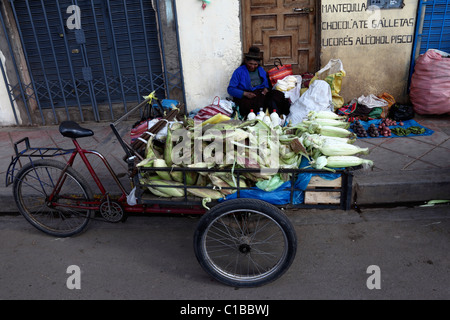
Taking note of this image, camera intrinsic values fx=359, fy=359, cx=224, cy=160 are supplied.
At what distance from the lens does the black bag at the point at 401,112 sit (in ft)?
18.6

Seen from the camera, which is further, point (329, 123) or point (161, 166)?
point (329, 123)

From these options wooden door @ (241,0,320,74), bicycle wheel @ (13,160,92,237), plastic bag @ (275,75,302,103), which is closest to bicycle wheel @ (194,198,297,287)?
bicycle wheel @ (13,160,92,237)

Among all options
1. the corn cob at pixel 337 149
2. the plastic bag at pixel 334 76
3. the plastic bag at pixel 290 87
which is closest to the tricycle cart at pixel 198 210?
the corn cob at pixel 337 149

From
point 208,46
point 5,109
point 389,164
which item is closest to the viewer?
point 389,164

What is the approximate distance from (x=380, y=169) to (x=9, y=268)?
3.79 m

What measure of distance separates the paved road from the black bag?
2483mm

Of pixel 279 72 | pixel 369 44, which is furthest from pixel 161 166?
pixel 369 44

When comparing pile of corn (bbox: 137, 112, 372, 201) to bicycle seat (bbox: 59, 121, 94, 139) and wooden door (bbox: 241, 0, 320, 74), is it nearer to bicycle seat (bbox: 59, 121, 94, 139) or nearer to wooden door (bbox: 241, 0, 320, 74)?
bicycle seat (bbox: 59, 121, 94, 139)

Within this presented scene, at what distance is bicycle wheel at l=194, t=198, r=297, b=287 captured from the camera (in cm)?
243

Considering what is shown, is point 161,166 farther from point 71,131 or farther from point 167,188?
point 71,131

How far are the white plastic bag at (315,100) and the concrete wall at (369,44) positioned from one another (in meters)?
0.80

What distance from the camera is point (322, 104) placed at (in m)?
5.35

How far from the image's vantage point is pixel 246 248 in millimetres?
2699

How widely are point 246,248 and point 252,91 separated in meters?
3.52
